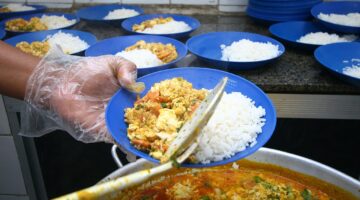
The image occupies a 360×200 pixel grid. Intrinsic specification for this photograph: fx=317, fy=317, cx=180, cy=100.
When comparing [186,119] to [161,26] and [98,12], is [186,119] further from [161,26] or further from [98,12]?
[98,12]

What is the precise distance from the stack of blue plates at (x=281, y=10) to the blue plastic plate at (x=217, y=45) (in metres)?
0.39

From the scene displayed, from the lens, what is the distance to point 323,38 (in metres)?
1.96

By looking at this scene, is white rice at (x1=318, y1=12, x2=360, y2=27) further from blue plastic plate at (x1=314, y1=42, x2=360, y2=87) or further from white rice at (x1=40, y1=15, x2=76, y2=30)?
white rice at (x1=40, y1=15, x2=76, y2=30)

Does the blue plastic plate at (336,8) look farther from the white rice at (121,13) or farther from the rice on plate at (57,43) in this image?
the rice on plate at (57,43)

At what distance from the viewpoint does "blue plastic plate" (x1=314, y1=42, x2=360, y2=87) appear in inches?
66.4

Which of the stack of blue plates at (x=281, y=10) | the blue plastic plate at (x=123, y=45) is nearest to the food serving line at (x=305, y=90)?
the blue plastic plate at (x=123, y=45)

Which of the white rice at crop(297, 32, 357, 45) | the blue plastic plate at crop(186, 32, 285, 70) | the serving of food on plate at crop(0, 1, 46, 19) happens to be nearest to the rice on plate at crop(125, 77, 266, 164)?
the blue plastic plate at crop(186, 32, 285, 70)

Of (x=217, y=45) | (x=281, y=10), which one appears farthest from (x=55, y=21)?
(x=281, y=10)

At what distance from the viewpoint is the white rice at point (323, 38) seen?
6.36 ft

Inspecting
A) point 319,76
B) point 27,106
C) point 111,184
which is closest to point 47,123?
point 27,106

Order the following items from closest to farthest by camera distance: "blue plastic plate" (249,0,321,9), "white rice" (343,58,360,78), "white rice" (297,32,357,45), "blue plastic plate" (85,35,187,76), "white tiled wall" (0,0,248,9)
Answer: "white rice" (343,58,360,78), "blue plastic plate" (85,35,187,76), "white rice" (297,32,357,45), "blue plastic plate" (249,0,321,9), "white tiled wall" (0,0,248,9)

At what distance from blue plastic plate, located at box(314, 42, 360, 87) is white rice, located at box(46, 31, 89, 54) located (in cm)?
135

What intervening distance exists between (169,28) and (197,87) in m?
0.98

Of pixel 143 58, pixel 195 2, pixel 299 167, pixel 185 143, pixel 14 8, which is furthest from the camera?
pixel 195 2
